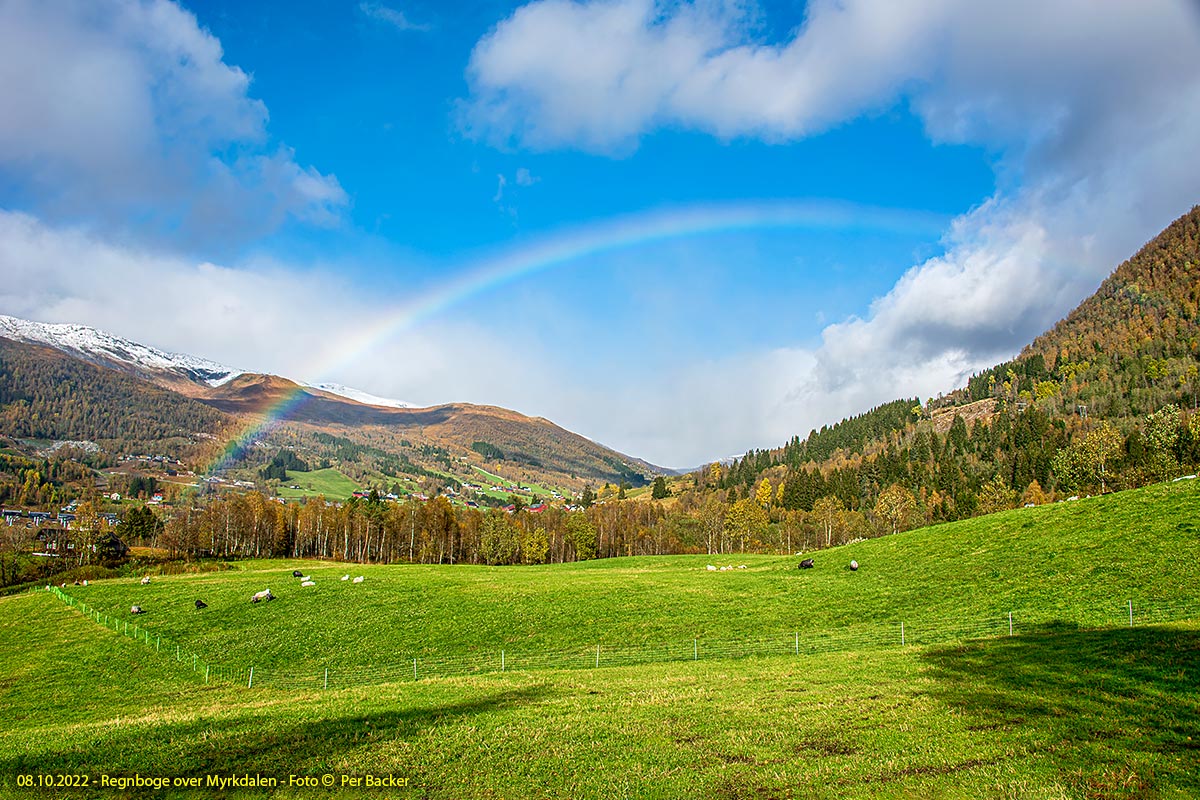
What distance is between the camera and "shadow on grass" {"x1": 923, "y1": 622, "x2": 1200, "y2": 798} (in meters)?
12.8

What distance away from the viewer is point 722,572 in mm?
68250

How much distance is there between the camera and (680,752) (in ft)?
54.2

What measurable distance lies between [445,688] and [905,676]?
19.6 m

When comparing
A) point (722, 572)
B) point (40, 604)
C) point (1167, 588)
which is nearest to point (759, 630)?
point (1167, 588)

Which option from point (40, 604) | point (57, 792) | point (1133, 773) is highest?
point (1133, 773)

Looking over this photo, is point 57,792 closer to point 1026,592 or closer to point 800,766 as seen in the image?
point 800,766

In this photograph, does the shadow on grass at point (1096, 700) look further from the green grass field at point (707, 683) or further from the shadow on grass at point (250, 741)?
the shadow on grass at point (250, 741)

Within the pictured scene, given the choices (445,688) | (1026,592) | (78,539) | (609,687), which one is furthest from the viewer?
(78,539)

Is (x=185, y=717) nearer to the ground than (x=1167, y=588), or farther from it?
nearer to the ground

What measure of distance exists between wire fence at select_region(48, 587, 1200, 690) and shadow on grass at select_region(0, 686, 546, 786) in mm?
11305

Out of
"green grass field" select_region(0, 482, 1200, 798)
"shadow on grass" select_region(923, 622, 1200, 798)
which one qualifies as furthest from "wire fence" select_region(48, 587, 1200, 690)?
"shadow on grass" select_region(923, 622, 1200, 798)

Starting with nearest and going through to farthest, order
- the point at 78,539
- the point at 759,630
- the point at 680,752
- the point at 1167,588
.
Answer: the point at 680,752 → the point at 1167,588 → the point at 759,630 → the point at 78,539

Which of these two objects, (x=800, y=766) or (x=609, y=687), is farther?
(x=609, y=687)

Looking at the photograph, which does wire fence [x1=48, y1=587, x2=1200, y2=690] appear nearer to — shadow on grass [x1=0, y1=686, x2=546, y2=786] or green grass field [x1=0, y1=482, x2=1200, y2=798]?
green grass field [x1=0, y1=482, x2=1200, y2=798]
